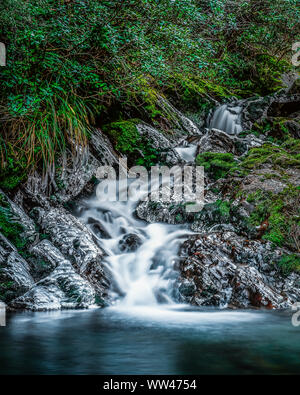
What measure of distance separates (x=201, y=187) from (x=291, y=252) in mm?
2378

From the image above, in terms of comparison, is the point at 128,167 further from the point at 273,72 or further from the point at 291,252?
the point at 273,72

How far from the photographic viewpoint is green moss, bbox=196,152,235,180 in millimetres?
7578

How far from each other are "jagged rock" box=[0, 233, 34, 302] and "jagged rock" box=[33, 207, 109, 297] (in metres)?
0.64

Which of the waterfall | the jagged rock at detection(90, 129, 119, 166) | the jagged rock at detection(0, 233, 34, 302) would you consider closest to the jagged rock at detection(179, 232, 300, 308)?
the jagged rock at detection(0, 233, 34, 302)

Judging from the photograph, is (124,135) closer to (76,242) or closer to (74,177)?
(74,177)

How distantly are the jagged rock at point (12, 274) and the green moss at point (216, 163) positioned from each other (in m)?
4.20

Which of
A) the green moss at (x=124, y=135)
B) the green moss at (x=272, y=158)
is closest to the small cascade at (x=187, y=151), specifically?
the green moss at (x=124, y=135)

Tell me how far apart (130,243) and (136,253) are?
24cm

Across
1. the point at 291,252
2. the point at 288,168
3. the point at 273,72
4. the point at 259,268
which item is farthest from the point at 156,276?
the point at 273,72

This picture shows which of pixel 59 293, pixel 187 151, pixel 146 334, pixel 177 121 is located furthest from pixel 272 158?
pixel 146 334

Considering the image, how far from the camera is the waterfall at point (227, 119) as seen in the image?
10.6 m

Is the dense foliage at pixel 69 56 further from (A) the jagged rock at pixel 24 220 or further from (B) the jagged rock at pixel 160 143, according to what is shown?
(B) the jagged rock at pixel 160 143

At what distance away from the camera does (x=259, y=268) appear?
4883 mm

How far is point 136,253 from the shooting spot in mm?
5562
